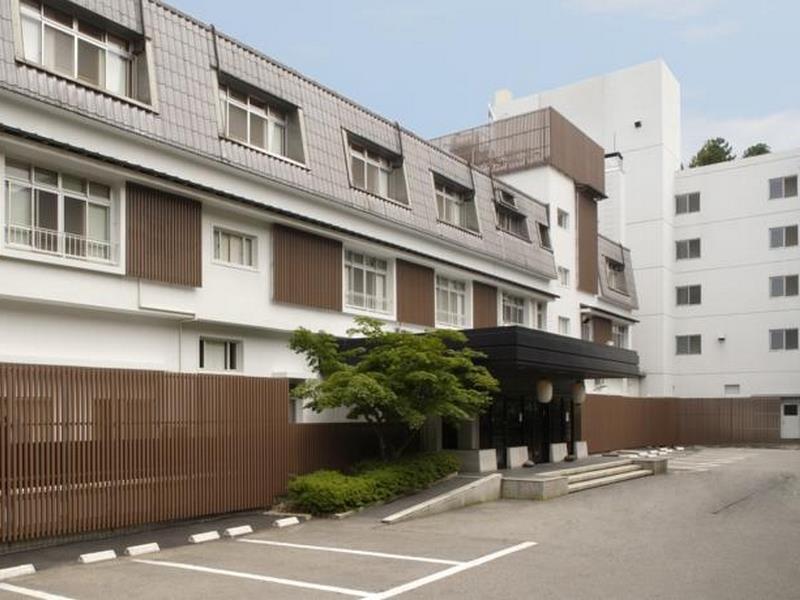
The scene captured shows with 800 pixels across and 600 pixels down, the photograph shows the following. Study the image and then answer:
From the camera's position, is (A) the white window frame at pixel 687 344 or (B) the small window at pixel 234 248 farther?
(A) the white window frame at pixel 687 344

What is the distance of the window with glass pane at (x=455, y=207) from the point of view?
79.5 ft

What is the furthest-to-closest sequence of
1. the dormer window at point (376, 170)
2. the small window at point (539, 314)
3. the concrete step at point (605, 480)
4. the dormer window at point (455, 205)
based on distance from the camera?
the small window at point (539, 314), the dormer window at point (455, 205), the dormer window at point (376, 170), the concrete step at point (605, 480)

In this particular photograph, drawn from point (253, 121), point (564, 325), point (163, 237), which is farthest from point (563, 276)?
point (163, 237)

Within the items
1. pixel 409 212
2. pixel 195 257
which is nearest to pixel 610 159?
pixel 409 212

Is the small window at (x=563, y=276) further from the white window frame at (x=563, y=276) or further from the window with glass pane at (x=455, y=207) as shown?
the window with glass pane at (x=455, y=207)

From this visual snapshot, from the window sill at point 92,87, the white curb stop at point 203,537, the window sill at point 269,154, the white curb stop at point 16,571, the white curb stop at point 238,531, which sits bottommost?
the white curb stop at point 238,531

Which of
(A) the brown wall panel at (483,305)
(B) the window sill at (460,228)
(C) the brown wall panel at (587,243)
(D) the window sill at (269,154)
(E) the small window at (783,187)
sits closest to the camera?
(D) the window sill at (269,154)

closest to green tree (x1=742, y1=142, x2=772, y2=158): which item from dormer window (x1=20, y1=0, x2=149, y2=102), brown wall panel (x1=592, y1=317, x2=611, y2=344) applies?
brown wall panel (x1=592, y1=317, x2=611, y2=344)

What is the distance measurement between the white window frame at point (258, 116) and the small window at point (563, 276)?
1514 cm

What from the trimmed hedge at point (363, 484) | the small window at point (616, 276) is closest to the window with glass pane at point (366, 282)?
the trimmed hedge at point (363, 484)

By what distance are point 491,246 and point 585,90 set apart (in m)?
20.8

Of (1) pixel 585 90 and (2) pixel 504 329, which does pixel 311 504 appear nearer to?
(2) pixel 504 329

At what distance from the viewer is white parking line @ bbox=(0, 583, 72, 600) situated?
8523mm

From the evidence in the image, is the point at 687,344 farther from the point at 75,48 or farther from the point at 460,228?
the point at 75,48
